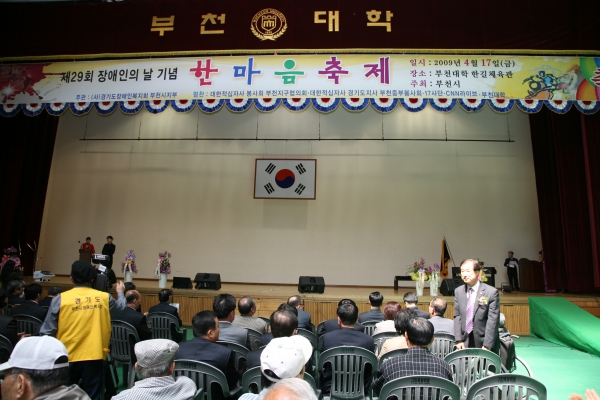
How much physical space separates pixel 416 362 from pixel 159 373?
1.24 m

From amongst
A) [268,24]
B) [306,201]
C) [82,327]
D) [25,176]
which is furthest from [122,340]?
[25,176]

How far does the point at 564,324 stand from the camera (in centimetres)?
561

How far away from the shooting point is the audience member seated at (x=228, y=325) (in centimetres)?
291

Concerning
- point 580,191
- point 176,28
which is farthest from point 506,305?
Answer: point 176,28

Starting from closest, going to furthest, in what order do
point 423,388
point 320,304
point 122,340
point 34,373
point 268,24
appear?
point 34,373, point 423,388, point 122,340, point 268,24, point 320,304

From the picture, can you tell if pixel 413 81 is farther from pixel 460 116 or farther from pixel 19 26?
pixel 19 26

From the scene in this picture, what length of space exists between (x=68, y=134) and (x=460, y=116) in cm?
1004

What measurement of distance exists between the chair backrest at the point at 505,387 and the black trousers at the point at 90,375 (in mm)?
2091

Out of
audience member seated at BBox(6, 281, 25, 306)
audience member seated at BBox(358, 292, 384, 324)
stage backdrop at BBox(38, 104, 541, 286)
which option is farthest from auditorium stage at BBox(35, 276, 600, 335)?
stage backdrop at BBox(38, 104, 541, 286)

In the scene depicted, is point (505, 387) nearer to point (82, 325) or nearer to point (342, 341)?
point (342, 341)

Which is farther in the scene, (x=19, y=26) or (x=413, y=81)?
(x=19, y=26)

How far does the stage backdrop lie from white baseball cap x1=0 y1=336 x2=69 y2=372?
8551mm

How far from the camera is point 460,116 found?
395 inches

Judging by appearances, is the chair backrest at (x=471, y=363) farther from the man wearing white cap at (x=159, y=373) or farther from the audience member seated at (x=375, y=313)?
the man wearing white cap at (x=159, y=373)
